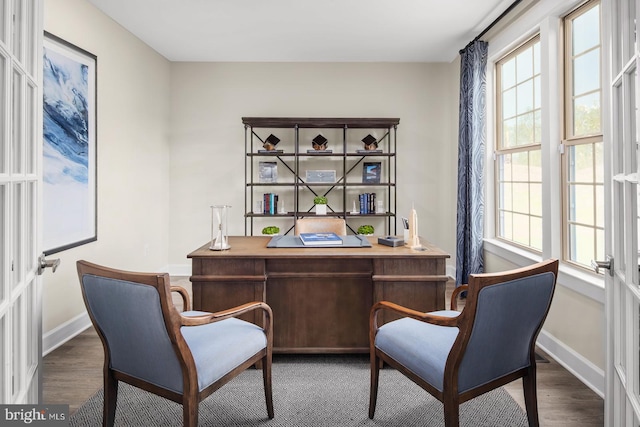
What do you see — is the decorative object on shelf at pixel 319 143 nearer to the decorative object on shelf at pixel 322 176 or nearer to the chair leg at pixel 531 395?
the decorative object on shelf at pixel 322 176

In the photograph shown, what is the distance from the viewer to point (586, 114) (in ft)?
8.21

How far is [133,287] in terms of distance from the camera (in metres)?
1.38

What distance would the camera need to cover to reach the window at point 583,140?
2.40 m

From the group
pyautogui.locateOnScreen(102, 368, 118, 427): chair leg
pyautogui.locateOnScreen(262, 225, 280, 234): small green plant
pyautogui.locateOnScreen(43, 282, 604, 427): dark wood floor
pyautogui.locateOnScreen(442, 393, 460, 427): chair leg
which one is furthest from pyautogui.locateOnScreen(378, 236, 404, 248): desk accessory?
pyautogui.locateOnScreen(262, 225, 280, 234): small green plant

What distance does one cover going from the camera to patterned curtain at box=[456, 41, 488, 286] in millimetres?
3705

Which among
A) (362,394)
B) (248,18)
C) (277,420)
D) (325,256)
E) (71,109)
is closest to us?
(277,420)

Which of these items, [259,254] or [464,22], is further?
[464,22]

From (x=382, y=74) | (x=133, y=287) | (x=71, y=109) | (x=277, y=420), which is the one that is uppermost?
(x=382, y=74)

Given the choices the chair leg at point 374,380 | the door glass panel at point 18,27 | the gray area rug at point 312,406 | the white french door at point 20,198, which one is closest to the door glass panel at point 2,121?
the white french door at point 20,198

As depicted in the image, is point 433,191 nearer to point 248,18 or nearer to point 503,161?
point 503,161

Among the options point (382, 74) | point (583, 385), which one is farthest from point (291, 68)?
point (583, 385)

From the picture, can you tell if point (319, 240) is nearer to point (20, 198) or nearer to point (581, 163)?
point (20, 198)

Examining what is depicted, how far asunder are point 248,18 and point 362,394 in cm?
329

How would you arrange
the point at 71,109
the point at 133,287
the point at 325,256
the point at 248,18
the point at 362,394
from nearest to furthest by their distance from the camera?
the point at 133,287 < the point at 362,394 < the point at 325,256 < the point at 71,109 < the point at 248,18
